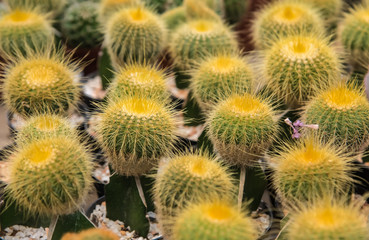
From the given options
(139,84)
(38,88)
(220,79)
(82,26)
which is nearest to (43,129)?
(38,88)

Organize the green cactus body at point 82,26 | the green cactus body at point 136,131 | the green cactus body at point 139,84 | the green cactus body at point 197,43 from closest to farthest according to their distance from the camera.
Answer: the green cactus body at point 136,131 → the green cactus body at point 139,84 → the green cactus body at point 197,43 → the green cactus body at point 82,26

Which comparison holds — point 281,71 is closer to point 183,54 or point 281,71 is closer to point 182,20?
point 183,54

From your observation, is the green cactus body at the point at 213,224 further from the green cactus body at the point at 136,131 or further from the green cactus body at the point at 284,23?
the green cactus body at the point at 284,23

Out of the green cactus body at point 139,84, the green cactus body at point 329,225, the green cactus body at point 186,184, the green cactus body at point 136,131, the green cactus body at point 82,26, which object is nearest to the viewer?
the green cactus body at point 329,225

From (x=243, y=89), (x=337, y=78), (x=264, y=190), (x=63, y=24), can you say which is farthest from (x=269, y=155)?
(x=63, y=24)

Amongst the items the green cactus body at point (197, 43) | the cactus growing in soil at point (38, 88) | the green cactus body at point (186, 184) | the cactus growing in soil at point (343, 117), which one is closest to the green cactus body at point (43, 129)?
the cactus growing in soil at point (38, 88)

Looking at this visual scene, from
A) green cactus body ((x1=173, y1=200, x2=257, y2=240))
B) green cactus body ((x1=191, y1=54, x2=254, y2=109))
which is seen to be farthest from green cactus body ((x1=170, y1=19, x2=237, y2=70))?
green cactus body ((x1=173, y1=200, x2=257, y2=240))
